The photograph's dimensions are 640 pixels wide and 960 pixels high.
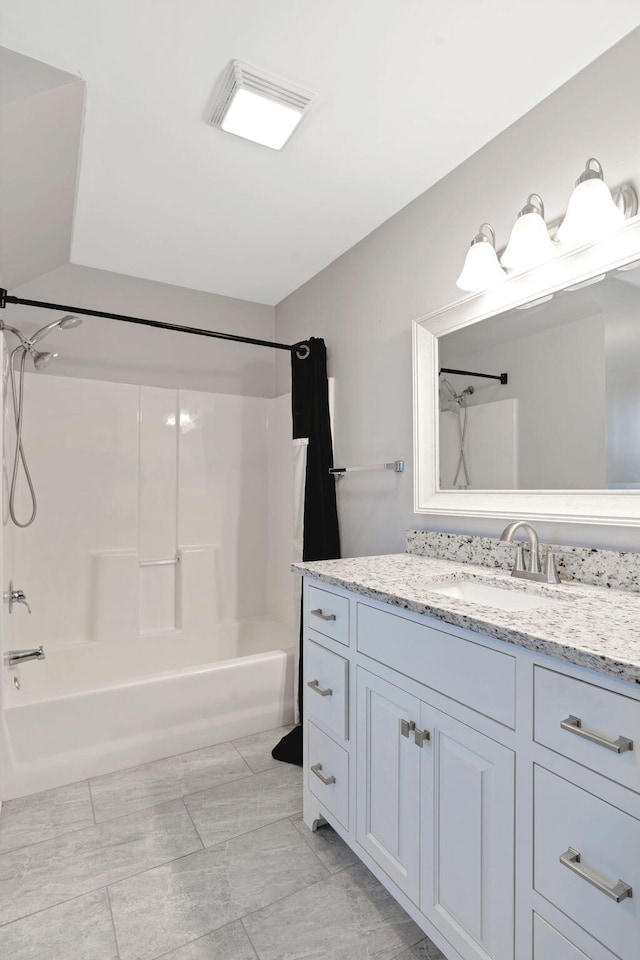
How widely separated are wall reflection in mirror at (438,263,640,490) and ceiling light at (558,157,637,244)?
130 millimetres

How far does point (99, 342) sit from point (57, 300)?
285 mm

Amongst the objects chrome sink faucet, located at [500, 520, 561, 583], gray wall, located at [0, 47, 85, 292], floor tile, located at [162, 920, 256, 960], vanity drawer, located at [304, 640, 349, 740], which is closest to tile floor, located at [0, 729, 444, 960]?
floor tile, located at [162, 920, 256, 960]

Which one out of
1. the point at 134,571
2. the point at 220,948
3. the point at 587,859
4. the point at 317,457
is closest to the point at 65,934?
the point at 220,948

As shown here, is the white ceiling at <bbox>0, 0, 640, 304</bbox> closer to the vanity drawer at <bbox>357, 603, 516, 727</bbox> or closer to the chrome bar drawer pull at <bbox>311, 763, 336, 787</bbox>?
the vanity drawer at <bbox>357, 603, 516, 727</bbox>

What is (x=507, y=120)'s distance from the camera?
1.64 metres

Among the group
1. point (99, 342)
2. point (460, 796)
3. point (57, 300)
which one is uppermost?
point (57, 300)

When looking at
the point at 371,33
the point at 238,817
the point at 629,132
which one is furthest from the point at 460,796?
the point at 371,33

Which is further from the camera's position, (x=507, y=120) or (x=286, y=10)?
(x=507, y=120)

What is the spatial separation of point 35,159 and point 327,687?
6.57ft

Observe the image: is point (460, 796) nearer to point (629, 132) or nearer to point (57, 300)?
point (629, 132)

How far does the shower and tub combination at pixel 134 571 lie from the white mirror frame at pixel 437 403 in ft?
2.99

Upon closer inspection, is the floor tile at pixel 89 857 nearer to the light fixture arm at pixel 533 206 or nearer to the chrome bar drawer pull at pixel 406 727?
the chrome bar drawer pull at pixel 406 727

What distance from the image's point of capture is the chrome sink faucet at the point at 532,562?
1.39 metres

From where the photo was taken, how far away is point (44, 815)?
5.80ft
